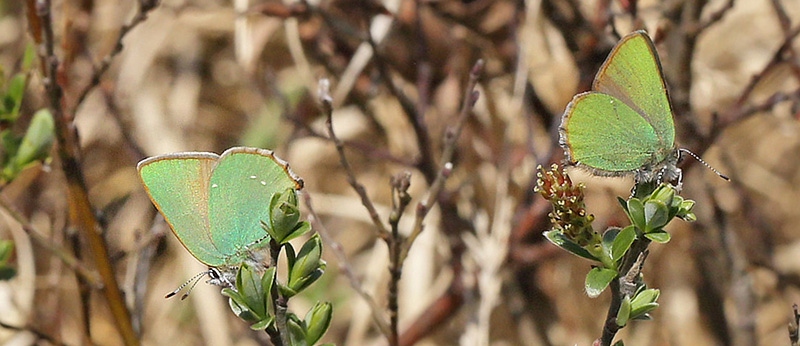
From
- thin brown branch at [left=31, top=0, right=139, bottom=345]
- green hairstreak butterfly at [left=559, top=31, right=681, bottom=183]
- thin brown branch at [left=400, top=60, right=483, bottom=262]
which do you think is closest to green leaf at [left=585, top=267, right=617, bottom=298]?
green hairstreak butterfly at [left=559, top=31, right=681, bottom=183]

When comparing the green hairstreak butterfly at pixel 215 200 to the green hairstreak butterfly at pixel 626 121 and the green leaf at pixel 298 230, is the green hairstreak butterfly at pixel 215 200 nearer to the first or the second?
the green leaf at pixel 298 230

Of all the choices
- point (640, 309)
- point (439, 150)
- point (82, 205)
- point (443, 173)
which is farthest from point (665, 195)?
point (439, 150)

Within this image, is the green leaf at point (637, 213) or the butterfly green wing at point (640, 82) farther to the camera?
the butterfly green wing at point (640, 82)

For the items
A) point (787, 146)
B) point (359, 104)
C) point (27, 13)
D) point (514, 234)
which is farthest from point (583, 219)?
point (787, 146)

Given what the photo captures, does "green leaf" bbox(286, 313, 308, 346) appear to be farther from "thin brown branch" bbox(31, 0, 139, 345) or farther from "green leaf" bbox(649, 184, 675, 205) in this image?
"thin brown branch" bbox(31, 0, 139, 345)

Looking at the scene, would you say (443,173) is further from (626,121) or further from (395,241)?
(626,121)

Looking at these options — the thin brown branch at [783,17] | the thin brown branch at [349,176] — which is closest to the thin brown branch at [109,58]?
the thin brown branch at [349,176]

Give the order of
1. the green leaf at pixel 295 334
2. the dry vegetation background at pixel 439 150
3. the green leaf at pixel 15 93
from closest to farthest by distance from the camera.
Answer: the green leaf at pixel 295 334, the green leaf at pixel 15 93, the dry vegetation background at pixel 439 150
